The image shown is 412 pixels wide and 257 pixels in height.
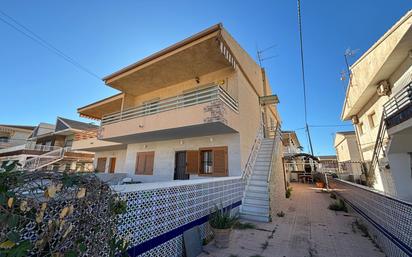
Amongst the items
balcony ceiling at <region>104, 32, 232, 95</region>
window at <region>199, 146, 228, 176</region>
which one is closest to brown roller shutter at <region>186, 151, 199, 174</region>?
window at <region>199, 146, 228, 176</region>

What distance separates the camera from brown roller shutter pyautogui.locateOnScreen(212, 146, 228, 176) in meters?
8.34

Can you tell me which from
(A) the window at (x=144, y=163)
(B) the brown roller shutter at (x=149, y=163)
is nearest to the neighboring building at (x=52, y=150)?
(A) the window at (x=144, y=163)

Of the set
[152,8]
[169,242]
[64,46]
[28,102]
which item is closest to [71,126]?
[28,102]

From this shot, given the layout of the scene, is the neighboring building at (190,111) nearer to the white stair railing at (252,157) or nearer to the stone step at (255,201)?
the white stair railing at (252,157)

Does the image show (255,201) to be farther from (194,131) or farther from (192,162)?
(194,131)

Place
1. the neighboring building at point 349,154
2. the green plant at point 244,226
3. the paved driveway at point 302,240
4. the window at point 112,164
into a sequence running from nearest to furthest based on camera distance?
the paved driveway at point 302,240, the green plant at point 244,226, the window at point 112,164, the neighboring building at point 349,154

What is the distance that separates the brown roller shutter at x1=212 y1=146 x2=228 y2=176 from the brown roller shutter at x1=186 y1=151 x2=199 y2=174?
1072 millimetres

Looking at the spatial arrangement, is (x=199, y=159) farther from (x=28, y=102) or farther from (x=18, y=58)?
(x=28, y=102)

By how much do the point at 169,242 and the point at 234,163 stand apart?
17.0ft

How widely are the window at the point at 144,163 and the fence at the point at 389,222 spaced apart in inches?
401

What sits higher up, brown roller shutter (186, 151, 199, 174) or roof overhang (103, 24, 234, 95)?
roof overhang (103, 24, 234, 95)

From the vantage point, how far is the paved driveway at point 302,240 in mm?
4129

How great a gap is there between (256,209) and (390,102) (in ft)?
30.8

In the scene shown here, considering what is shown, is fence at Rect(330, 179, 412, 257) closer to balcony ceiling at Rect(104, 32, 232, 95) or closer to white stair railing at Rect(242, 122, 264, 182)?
white stair railing at Rect(242, 122, 264, 182)
